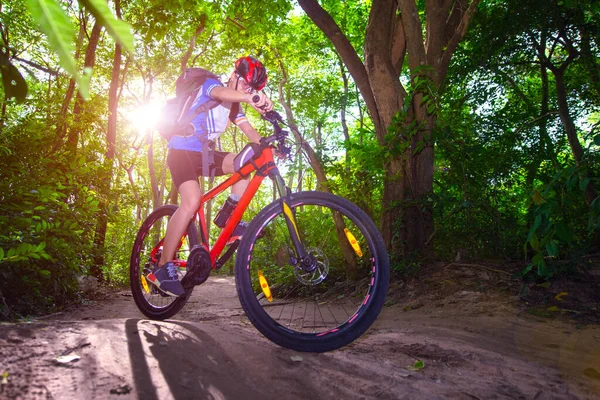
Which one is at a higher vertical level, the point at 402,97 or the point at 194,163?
the point at 402,97

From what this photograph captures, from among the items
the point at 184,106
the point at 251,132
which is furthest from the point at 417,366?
the point at 184,106

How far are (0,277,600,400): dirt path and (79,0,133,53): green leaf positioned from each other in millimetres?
1420

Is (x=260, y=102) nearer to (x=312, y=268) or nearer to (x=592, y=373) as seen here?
(x=312, y=268)

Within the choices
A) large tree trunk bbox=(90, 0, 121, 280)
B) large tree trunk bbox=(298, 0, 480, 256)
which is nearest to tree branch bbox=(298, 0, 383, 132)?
large tree trunk bbox=(298, 0, 480, 256)

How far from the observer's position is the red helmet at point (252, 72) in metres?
2.62

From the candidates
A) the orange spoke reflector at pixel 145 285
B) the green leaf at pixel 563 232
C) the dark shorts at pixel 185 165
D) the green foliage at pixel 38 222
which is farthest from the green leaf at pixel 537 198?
the green foliage at pixel 38 222

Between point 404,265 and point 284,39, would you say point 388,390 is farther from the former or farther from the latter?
point 284,39

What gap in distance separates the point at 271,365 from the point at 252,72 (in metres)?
1.77

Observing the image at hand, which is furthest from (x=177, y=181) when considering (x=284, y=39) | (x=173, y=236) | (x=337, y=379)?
(x=284, y=39)

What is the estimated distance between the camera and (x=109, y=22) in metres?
0.43

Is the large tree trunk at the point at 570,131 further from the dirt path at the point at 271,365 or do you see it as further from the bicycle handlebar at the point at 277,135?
the bicycle handlebar at the point at 277,135

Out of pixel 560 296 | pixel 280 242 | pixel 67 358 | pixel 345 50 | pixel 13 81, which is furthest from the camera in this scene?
pixel 345 50

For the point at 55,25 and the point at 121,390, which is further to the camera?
the point at 121,390

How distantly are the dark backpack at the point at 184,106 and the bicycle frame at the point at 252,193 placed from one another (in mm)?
523
